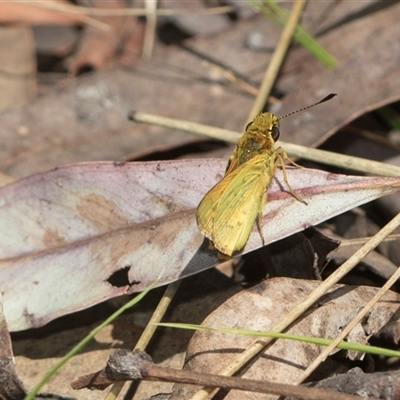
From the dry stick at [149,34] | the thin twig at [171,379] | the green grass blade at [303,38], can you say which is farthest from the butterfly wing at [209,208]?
the dry stick at [149,34]

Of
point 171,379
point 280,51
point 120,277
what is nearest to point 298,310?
point 171,379

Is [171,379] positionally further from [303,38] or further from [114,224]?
[303,38]

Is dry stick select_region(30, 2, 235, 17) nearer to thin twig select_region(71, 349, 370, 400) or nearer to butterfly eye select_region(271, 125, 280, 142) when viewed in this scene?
butterfly eye select_region(271, 125, 280, 142)

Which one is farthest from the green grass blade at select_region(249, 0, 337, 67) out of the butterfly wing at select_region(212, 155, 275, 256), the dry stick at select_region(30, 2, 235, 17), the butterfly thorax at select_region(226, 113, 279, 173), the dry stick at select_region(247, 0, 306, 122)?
the butterfly wing at select_region(212, 155, 275, 256)

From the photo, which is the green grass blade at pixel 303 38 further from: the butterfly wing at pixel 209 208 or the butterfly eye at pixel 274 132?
the butterfly wing at pixel 209 208

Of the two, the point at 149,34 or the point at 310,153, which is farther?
the point at 149,34

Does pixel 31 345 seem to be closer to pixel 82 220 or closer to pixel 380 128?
pixel 82 220

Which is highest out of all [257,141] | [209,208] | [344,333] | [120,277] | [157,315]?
[257,141]

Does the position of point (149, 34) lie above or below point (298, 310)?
above
